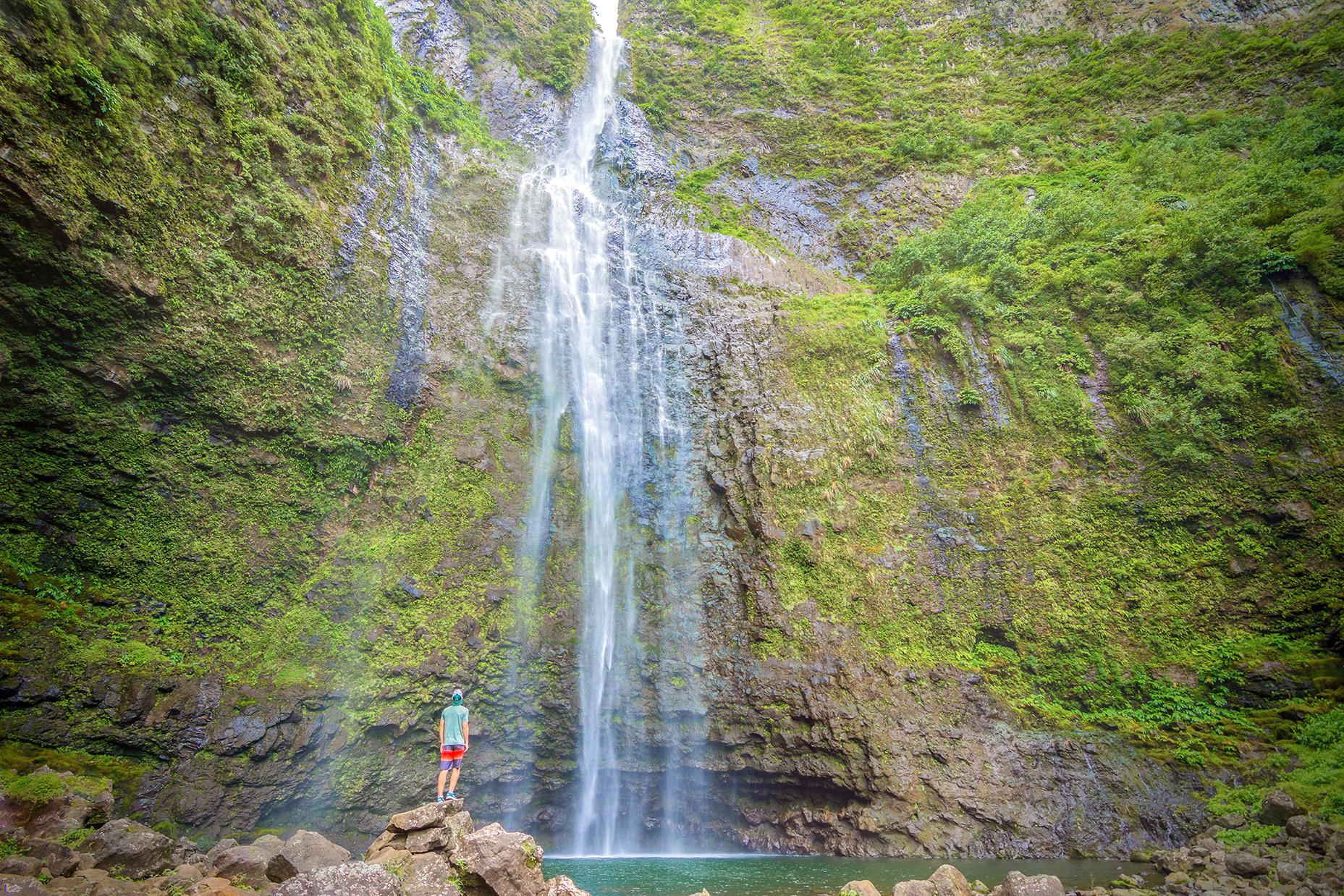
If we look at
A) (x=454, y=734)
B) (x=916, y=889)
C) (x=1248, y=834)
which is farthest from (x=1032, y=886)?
(x=454, y=734)

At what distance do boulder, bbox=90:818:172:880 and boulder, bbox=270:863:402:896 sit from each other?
207 centimetres

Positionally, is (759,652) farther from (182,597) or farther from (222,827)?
(182,597)

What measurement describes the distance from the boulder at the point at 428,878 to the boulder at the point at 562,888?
0.74 meters

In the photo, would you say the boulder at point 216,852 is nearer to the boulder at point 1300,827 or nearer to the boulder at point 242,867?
the boulder at point 242,867

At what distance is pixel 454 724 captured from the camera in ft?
23.3

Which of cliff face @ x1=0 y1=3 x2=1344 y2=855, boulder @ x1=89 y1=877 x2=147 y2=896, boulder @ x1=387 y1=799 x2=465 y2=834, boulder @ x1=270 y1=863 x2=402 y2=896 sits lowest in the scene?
boulder @ x1=89 y1=877 x2=147 y2=896

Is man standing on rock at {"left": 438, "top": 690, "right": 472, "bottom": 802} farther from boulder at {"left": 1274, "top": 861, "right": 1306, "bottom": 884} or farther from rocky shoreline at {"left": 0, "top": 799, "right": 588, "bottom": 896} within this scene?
boulder at {"left": 1274, "top": 861, "right": 1306, "bottom": 884}

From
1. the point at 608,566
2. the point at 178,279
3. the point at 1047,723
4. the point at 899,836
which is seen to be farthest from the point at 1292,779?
the point at 178,279

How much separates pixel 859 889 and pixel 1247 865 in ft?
15.3

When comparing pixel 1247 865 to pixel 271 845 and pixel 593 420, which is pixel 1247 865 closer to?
pixel 271 845

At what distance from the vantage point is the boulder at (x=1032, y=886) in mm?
5852

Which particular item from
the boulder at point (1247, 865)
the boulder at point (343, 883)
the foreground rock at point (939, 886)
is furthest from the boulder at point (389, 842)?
the boulder at point (1247, 865)

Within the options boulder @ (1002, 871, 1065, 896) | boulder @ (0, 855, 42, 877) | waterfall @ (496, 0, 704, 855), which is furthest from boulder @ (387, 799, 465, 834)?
waterfall @ (496, 0, 704, 855)

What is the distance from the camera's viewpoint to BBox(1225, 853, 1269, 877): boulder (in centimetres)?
663
